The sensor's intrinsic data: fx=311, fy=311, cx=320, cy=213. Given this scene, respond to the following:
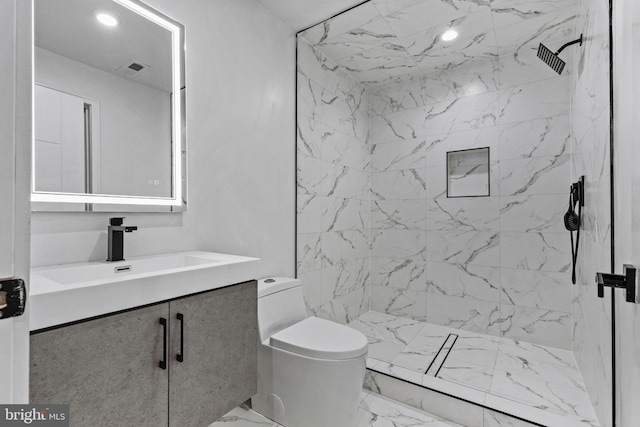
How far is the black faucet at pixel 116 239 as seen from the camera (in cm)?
123

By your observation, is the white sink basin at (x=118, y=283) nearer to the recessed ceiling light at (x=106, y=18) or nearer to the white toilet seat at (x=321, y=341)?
the white toilet seat at (x=321, y=341)

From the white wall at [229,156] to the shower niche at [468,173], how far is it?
1.50m

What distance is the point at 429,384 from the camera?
5.89 feet

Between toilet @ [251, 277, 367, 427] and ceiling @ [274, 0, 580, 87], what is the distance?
1.83 meters

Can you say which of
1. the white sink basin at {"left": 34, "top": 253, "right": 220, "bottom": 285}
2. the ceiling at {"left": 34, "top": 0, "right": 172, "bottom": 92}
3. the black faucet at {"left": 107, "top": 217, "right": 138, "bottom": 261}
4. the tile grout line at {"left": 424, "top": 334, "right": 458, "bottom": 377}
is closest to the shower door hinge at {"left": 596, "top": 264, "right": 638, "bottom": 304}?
the white sink basin at {"left": 34, "top": 253, "right": 220, "bottom": 285}

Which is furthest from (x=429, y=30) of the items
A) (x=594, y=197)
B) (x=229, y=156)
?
(x=229, y=156)

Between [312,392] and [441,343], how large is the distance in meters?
1.39

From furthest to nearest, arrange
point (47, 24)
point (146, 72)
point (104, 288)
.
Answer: point (146, 72) < point (47, 24) < point (104, 288)

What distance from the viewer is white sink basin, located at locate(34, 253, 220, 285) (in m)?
1.06

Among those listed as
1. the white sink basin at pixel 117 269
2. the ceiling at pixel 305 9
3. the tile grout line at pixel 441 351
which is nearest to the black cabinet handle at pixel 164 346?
the white sink basin at pixel 117 269

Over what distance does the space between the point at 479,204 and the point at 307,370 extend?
2004 mm

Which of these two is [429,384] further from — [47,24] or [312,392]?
[47,24]

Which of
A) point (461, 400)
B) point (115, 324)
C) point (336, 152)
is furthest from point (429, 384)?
point (336, 152)

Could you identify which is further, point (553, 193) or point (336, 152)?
point (336, 152)
